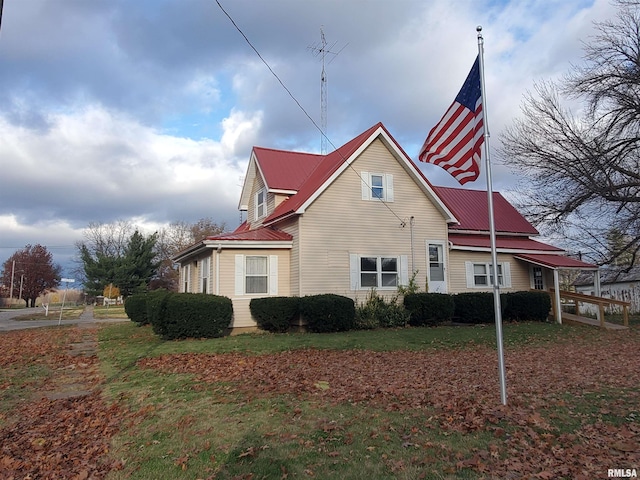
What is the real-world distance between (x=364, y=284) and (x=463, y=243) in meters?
5.58

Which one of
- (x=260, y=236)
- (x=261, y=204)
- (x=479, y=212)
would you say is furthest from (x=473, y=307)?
(x=261, y=204)

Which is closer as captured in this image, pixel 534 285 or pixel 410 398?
pixel 410 398

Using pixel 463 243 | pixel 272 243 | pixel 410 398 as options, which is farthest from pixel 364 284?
pixel 410 398

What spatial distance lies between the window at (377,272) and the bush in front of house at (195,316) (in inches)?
206

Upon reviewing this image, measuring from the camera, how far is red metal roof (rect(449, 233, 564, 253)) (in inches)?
816

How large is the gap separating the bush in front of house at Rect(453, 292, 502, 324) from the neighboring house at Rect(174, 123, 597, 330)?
1117 millimetres

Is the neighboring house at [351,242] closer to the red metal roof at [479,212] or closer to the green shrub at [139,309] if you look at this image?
the red metal roof at [479,212]

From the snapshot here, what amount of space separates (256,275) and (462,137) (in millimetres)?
11132

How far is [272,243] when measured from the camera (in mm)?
16891

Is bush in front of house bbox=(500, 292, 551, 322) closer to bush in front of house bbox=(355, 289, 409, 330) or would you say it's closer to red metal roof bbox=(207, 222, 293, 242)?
bush in front of house bbox=(355, 289, 409, 330)

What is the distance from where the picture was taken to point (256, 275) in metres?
17.0

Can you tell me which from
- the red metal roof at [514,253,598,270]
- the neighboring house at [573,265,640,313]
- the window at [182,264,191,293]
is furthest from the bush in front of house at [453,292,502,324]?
the window at [182,264,191,293]

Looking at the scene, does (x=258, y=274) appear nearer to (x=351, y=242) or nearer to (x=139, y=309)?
(x=351, y=242)

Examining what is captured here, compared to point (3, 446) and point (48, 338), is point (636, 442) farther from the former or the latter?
point (48, 338)
